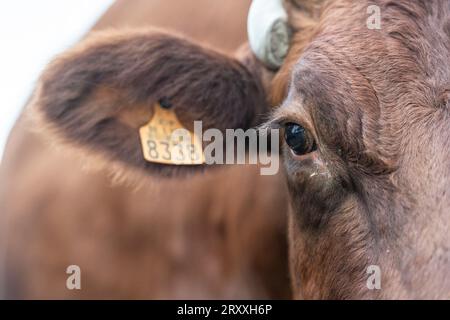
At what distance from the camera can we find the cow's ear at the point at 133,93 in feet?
8.70

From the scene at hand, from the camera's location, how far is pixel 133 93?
2.68 metres

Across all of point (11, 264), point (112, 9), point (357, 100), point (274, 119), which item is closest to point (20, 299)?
point (11, 264)

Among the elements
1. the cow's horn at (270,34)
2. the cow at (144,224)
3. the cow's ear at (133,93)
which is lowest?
the cow at (144,224)

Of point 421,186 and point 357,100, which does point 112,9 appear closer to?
point 357,100

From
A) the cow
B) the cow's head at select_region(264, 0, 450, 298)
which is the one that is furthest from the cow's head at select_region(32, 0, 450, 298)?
the cow

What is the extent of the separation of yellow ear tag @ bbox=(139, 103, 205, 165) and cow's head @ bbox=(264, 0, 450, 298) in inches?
20.5

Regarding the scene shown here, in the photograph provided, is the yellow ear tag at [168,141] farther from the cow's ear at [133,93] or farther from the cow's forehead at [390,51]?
the cow's forehead at [390,51]

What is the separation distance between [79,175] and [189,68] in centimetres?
142

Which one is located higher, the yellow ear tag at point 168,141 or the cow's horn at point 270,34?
the cow's horn at point 270,34

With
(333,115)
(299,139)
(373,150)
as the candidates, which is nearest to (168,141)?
(299,139)

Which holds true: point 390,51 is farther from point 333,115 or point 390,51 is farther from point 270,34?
point 270,34

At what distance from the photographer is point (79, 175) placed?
387 cm

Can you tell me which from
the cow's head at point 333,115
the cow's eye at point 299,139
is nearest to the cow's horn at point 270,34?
the cow's head at point 333,115

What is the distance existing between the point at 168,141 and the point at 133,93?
0.22 meters
